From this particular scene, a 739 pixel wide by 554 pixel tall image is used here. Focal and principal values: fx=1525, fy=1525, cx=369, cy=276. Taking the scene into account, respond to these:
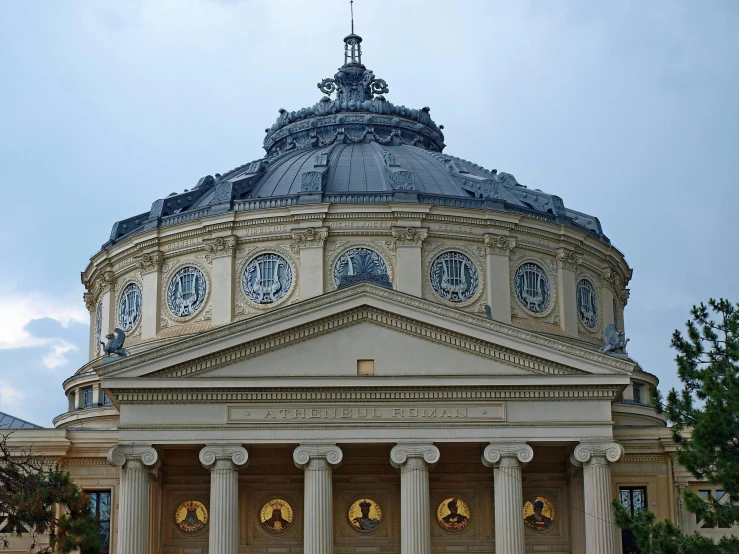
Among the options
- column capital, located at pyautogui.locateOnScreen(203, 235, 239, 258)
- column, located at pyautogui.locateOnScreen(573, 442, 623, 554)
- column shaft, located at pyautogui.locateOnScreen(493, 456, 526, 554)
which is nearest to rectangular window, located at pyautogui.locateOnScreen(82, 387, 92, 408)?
column capital, located at pyautogui.locateOnScreen(203, 235, 239, 258)

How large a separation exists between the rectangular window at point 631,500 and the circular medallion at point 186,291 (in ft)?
63.8

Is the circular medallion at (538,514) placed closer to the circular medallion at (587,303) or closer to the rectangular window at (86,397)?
the circular medallion at (587,303)

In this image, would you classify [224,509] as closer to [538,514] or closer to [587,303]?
[538,514]

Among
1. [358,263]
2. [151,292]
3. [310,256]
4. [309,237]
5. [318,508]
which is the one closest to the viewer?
[318,508]

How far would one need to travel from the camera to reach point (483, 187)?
66.2m

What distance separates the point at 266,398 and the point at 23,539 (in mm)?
11562

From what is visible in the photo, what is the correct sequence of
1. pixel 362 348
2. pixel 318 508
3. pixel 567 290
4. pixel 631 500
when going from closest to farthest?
1. pixel 318 508
2. pixel 362 348
3. pixel 631 500
4. pixel 567 290

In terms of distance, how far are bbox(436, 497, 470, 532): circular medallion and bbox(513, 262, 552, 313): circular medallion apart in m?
12.1

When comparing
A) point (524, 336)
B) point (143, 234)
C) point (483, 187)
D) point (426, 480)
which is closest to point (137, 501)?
point (426, 480)

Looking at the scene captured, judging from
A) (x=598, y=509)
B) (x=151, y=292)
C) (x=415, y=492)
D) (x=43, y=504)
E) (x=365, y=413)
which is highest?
(x=151, y=292)

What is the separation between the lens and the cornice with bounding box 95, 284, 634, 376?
50.7 meters

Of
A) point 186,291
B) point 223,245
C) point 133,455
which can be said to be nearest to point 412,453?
point 133,455

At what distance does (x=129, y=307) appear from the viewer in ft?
220

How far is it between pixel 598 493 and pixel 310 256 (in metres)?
18.0
